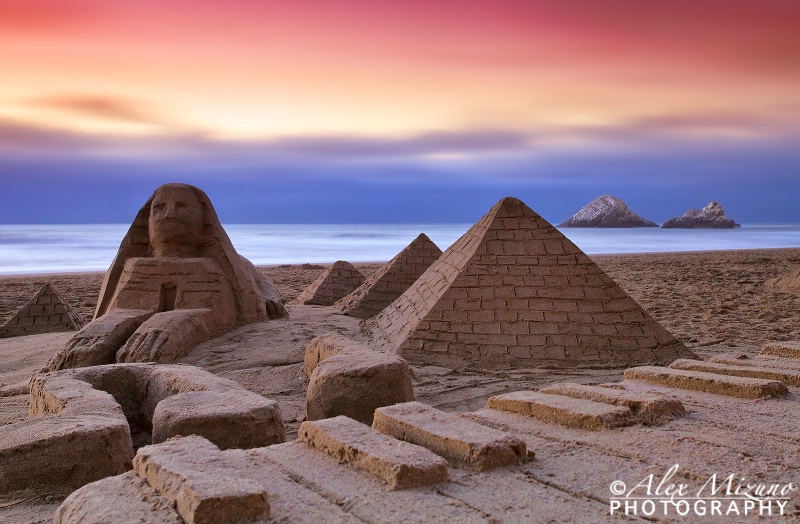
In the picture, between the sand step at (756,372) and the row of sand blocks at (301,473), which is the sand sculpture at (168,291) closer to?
the row of sand blocks at (301,473)

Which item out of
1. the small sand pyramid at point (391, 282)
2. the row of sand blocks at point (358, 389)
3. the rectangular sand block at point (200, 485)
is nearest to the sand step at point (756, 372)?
the row of sand blocks at point (358, 389)

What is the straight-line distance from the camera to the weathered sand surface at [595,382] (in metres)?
1.90

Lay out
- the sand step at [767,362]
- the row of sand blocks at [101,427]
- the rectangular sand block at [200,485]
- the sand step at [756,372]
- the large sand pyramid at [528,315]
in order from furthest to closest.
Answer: the large sand pyramid at [528,315] → the sand step at [767,362] → the sand step at [756,372] → the row of sand blocks at [101,427] → the rectangular sand block at [200,485]

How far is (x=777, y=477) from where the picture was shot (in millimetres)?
1791

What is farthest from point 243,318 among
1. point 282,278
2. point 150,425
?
point 282,278

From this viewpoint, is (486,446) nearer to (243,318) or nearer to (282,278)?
(243,318)

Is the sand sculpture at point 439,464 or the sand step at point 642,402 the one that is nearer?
the sand sculpture at point 439,464

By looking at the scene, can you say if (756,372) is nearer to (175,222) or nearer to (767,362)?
(767,362)

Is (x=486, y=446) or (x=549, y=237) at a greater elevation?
(x=549, y=237)

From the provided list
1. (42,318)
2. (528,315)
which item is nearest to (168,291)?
(42,318)

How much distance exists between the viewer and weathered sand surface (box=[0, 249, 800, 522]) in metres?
1.90

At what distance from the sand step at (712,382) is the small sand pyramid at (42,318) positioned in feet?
24.0

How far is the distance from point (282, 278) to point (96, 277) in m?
4.38

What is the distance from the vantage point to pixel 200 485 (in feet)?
5.08
